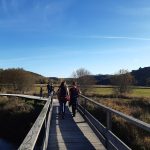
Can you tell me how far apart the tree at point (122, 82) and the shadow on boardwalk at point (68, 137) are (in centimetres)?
6725

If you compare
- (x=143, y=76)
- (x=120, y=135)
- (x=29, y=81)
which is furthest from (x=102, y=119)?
(x=143, y=76)

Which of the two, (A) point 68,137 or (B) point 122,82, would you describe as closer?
(A) point 68,137

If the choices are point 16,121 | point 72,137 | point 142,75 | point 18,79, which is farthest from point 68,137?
point 142,75

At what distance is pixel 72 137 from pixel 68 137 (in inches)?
5.2

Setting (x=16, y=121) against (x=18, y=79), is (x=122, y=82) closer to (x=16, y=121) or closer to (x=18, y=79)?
(x=18, y=79)

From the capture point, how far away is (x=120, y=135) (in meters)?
18.9


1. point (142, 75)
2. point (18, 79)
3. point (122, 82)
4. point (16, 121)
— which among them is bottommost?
point (16, 121)

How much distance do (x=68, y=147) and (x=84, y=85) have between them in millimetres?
75206

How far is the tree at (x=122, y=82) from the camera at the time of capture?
278 ft

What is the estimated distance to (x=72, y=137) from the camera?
12.7 metres

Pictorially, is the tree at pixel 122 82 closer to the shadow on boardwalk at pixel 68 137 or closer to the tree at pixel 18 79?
the tree at pixel 18 79

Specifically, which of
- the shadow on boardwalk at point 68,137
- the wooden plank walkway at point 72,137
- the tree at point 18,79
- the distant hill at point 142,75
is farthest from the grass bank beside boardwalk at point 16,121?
the distant hill at point 142,75

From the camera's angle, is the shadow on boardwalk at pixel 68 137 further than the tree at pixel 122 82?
No

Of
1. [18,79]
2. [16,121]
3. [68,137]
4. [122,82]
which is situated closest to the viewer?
[68,137]
